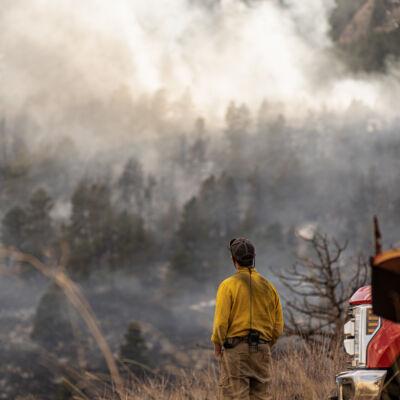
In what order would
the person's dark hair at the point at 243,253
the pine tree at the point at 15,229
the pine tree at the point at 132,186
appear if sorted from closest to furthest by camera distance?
the person's dark hair at the point at 243,253, the pine tree at the point at 15,229, the pine tree at the point at 132,186

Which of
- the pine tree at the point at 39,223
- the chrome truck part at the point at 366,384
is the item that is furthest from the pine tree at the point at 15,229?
the chrome truck part at the point at 366,384

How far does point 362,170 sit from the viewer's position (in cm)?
13062

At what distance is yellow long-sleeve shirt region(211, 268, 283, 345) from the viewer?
4.37m

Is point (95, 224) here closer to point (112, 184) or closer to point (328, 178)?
point (112, 184)

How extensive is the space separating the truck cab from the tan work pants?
0.60m

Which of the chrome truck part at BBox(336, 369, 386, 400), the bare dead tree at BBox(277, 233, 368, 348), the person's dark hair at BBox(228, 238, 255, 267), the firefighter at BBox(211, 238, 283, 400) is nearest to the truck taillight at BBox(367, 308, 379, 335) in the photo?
the chrome truck part at BBox(336, 369, 386, 400)

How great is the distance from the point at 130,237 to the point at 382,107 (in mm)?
68560

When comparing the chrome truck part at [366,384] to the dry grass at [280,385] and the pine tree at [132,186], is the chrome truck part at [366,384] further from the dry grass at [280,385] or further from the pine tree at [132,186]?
the pine tree at [132,186]

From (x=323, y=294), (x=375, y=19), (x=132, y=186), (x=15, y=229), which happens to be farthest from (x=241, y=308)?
(x=375, y=19)

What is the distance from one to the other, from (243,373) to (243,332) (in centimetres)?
31

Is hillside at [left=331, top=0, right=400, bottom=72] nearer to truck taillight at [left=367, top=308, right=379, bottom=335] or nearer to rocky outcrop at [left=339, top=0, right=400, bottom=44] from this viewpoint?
rocky outcrop at [left=339, top=0, right=400, bottom=44]

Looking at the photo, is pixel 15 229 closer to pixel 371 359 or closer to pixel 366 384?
pixel 371 359

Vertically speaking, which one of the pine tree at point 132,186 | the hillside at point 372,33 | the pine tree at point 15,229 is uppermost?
the hillside at point 372,33

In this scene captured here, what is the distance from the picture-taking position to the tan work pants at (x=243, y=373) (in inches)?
171
